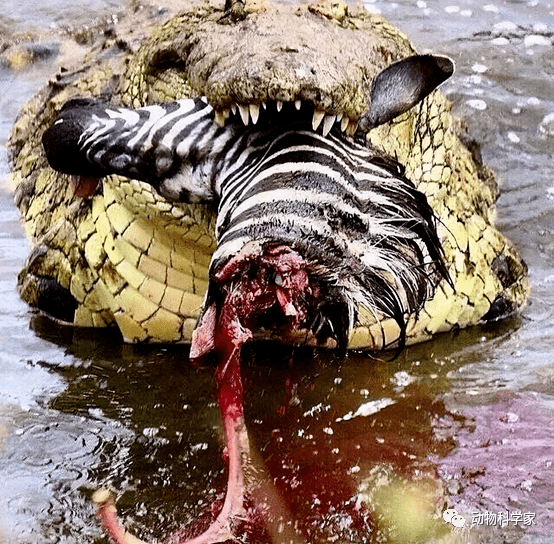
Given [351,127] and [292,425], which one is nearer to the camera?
[351,127]

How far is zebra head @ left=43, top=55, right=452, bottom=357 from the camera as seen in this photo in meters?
2.67

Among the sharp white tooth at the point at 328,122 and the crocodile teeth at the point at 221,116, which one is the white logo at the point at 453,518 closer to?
the sharp white tooth at the point at 328,122

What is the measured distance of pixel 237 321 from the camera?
271 centimetres

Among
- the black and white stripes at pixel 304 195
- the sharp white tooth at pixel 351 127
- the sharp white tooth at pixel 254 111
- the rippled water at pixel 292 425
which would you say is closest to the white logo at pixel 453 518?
the rippled water at pixel 292 425

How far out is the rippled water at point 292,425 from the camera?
9.53 ft

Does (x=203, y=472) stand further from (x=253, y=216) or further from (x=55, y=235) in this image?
(x=55, y=235)

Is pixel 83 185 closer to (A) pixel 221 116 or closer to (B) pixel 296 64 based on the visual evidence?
(A) pixel 221 116

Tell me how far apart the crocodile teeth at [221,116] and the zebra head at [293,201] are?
17mm

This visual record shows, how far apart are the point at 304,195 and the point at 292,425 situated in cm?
91

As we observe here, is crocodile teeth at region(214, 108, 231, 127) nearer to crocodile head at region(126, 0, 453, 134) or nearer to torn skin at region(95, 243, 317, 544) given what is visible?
crocodile head at region(126, 0, 453, 134)

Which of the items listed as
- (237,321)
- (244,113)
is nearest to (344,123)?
(244,113)

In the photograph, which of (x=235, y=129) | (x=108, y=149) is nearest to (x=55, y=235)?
(x=108, y=149)

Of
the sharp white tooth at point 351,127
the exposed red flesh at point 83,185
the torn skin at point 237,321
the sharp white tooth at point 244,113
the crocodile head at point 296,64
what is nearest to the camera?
the torn skin at point 237,321

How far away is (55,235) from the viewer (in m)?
4.29
